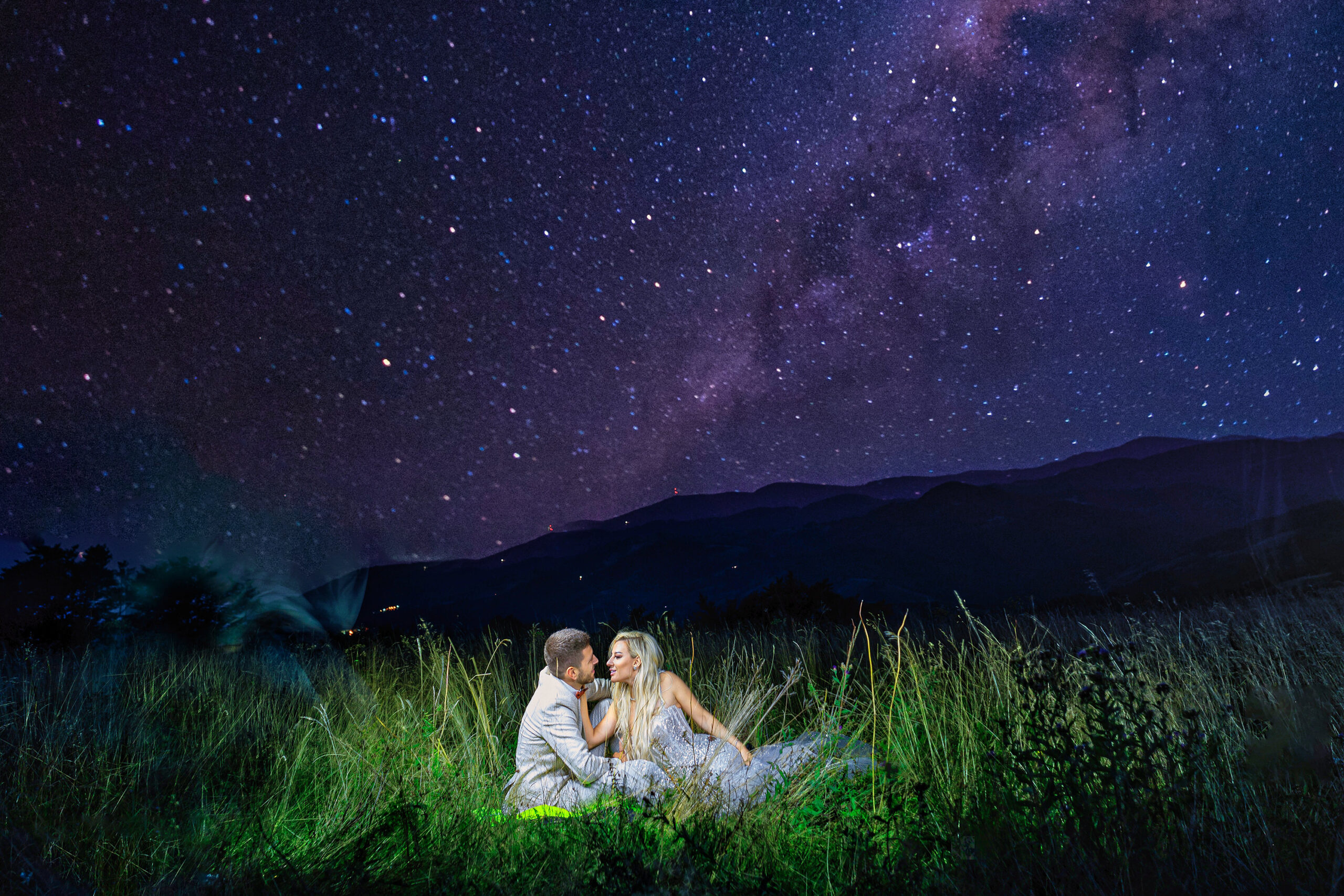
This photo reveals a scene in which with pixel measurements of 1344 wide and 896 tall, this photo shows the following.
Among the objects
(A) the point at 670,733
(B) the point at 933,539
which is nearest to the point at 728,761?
(A) the point at 670,733

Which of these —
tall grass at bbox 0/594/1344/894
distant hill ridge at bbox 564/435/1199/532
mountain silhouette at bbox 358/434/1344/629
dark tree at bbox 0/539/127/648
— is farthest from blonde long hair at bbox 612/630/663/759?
distant hill ridge at bbox 564/435/1199/532

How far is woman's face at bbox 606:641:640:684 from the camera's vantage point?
426 cm

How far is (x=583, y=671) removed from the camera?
13.3 ft

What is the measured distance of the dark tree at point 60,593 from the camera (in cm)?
966

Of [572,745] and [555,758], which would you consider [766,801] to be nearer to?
[572,745]

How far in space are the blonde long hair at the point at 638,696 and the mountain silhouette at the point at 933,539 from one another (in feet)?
159

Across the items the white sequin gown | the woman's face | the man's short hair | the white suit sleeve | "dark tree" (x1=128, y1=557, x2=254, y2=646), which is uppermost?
"dark tree" (x1=128, y1=557, x2=254, y2=646)

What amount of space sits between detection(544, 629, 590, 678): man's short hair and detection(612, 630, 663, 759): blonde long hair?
15.4 inches

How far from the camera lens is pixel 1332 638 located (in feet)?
19.4

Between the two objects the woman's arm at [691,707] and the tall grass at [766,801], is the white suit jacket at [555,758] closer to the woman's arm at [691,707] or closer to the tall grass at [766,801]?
the tall grass at [766,801]

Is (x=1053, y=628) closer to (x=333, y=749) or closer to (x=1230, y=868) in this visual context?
(x=1230, y=868)

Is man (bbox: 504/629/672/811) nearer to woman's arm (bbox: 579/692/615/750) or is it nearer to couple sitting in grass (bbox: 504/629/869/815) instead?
couple sitting in grass (bbox: 504/629/869/815)

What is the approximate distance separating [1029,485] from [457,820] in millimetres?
82846

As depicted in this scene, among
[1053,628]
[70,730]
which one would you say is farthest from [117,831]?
[1053,628]
